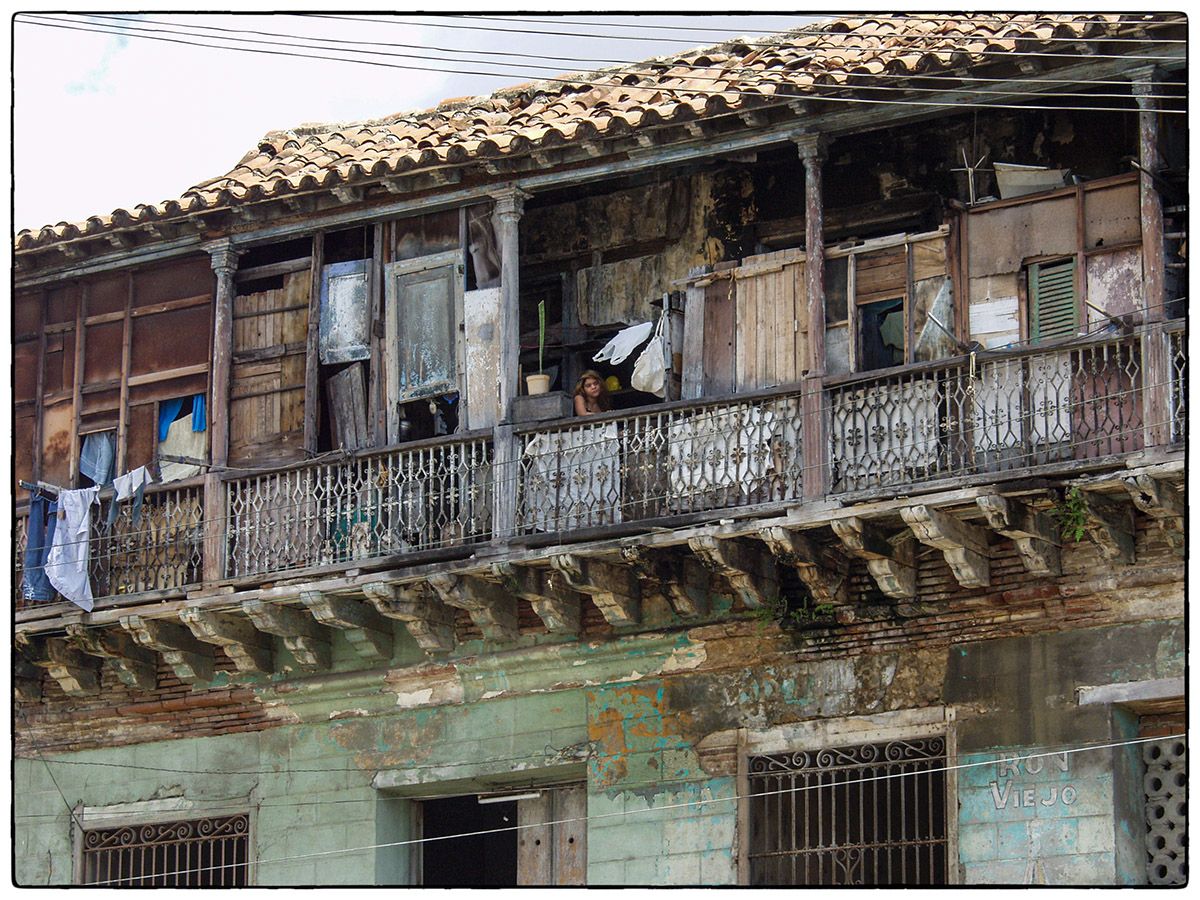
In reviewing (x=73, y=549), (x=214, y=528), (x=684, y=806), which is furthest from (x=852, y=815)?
(x=73, y=549)

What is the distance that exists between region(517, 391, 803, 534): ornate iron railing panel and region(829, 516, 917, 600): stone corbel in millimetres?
519

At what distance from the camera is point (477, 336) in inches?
709

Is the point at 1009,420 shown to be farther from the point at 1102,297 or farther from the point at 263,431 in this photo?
the point at 263,431

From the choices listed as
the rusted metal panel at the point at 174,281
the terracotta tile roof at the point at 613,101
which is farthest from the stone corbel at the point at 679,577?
the rusted metal panel at the point at 174,281

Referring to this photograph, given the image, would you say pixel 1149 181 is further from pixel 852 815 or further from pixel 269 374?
pixel 269 374

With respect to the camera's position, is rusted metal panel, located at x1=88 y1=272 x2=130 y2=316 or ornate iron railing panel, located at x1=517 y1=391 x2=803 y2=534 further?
rusted metal panel, located at x1=88 y1=272 x2=130 y2=316

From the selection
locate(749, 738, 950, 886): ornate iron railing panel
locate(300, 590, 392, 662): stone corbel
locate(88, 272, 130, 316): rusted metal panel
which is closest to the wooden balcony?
locate(300, 590, 392, 662): stone corbel

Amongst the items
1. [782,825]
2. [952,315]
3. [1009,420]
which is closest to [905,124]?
[952,315]

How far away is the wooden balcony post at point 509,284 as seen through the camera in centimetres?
1773

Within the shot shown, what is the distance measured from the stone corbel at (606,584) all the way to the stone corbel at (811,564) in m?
1.13

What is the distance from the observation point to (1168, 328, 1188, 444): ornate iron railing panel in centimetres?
1523

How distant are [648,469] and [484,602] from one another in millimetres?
1430

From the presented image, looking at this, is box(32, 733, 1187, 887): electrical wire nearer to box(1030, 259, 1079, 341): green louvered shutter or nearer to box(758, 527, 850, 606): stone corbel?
box(758, 527, 850, 606): stone corbel

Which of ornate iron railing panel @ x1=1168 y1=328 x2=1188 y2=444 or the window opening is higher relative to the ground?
the window opening
